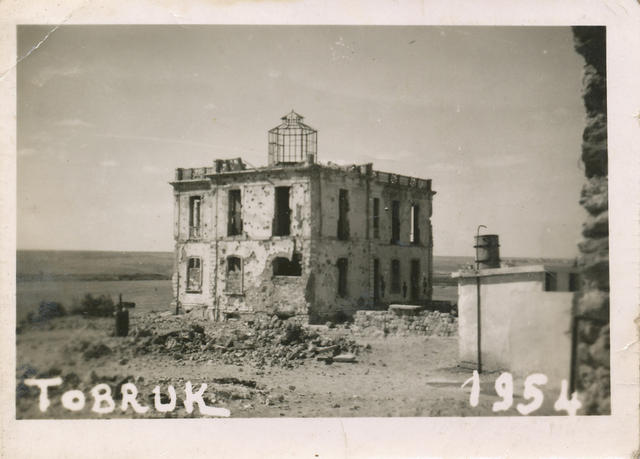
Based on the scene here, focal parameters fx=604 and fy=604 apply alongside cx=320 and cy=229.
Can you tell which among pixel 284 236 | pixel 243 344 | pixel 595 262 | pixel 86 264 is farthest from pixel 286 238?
pixel 595 262

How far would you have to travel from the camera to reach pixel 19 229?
28.1 feet

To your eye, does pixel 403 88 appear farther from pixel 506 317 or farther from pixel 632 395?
pixel 632 395

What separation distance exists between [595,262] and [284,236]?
8.94 meters

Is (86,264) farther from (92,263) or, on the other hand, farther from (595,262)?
(595,262)

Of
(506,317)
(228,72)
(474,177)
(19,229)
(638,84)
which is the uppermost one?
(228,72)

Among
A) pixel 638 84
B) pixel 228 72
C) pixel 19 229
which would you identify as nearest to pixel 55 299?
pixel 19 229

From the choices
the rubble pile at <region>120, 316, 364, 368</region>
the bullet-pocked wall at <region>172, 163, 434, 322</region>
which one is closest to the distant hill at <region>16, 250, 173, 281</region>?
the bullet-pocked wall at <region>172, 163, 434, 322</region>

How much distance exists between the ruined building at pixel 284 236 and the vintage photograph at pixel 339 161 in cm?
286

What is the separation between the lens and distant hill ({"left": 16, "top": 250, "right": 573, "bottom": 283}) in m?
8.98

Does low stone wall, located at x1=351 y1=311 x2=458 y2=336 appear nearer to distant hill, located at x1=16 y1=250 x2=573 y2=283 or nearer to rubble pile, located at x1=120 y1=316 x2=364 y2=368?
rubble pile, located at x1=120 y1=316 x2=364 y2=368

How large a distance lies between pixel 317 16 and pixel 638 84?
175 inches

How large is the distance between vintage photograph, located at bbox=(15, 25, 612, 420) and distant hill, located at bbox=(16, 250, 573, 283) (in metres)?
0.07

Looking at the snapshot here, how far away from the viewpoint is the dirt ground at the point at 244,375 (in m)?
8.40

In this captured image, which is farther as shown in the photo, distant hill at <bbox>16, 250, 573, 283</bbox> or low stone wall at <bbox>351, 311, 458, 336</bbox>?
low stone wall at <bbox>351, 311, 458, 336</bbox>
